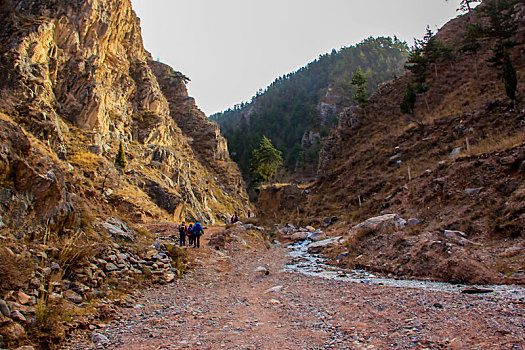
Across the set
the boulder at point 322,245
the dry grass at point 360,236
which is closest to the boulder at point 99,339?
the dry grass at point 360,236

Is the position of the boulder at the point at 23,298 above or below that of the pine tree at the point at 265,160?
below

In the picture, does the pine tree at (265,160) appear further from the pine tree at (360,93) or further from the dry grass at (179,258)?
the dry grass at (179,258)

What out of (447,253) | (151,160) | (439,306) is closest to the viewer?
(439,306)

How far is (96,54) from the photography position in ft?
172

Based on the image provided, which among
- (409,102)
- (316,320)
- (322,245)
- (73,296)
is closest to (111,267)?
(73,296)

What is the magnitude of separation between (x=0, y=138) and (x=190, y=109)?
100 metres

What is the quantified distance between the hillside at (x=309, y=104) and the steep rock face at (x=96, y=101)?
3887cm

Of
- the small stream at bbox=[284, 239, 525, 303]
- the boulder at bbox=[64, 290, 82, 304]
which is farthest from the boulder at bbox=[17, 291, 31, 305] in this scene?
the small stream at bbox=[284, 239, 525, 303]

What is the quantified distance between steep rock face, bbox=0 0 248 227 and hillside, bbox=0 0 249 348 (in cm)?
20

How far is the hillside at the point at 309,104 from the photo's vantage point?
11175 cm

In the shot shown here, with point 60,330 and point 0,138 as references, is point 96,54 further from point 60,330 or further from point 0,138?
point 60,330

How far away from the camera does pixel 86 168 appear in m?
36.0

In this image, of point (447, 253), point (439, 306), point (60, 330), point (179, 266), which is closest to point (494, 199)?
point (447, 253)

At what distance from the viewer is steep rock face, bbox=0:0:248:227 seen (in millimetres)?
34875
